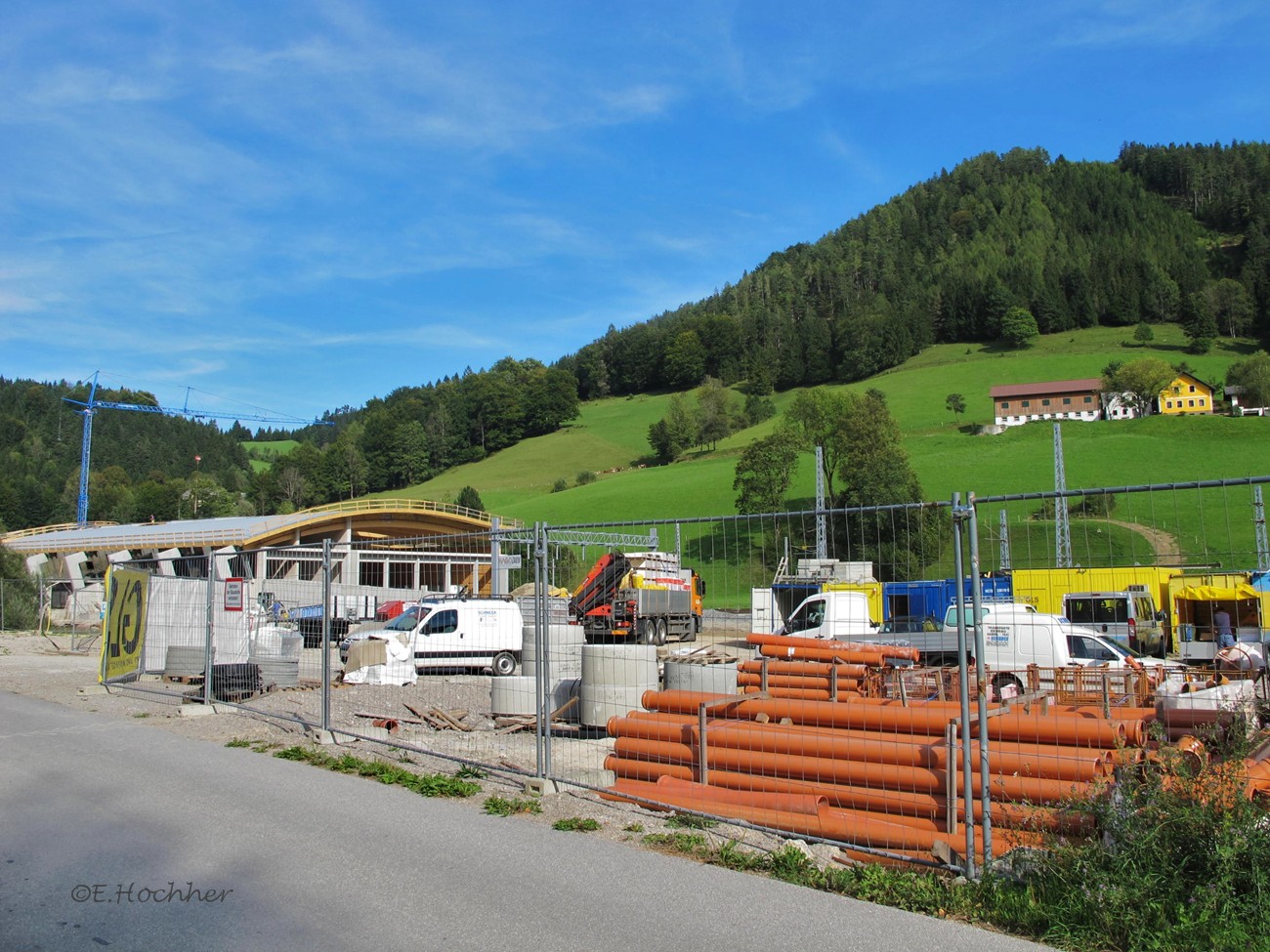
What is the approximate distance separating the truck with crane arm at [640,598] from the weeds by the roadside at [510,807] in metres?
19.7

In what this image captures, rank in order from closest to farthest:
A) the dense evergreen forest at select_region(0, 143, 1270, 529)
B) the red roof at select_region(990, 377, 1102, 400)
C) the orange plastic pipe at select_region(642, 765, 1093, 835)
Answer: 1. the orange plastic pipe at select_region(642, 765, 1093, 835)
2. the red roof at select_region(990, 377, 1102, 400)
3. the dense evergreen forest at select_region(0, 143, 1270, 529)

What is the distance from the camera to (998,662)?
15.0 meters

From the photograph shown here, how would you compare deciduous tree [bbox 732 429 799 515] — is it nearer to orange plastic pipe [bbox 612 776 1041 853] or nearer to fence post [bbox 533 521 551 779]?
fence post [bbox 533 521 551 779]

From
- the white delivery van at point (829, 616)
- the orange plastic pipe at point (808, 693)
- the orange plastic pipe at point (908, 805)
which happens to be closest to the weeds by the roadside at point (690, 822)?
the orange plastic pipe at point (908, 805)

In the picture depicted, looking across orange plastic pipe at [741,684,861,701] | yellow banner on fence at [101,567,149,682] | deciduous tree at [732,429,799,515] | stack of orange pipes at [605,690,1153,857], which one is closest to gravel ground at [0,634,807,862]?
stack of orange pipes at [605,690,1153,857]

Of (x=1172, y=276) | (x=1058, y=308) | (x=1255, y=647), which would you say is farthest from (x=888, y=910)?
(x=1172, y=276)

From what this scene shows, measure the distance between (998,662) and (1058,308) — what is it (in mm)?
129778

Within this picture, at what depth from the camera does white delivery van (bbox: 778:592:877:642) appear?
62.8 feet

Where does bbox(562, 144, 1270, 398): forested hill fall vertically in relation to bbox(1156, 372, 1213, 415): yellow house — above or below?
above

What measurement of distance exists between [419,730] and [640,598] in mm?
16602

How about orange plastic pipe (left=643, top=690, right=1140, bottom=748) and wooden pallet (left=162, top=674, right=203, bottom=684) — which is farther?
wooden pallet (left=162, top=674, right=203, bottom=684)

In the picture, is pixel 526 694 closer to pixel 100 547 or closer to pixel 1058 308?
pixel 100 547

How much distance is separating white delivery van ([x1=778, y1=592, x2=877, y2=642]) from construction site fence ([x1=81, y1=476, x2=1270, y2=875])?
390 centimetres

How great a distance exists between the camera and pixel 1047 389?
99.1m
